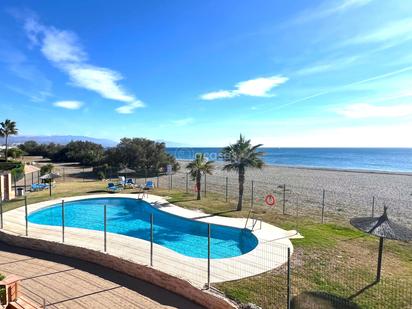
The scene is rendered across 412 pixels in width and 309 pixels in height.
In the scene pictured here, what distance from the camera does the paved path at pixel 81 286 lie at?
7.25 metres

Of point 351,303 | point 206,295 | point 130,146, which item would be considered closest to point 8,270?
point 206,295

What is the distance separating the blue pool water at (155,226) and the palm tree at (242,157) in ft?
13.7

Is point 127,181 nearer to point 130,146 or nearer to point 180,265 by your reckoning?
point 130,146

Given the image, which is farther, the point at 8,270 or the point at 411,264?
the point at 411,264

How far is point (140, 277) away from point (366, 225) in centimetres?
701

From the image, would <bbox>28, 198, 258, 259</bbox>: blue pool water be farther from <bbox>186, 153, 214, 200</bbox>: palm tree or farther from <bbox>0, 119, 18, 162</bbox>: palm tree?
<bbox>0, 119, 18, 162</bbox>: palm tree

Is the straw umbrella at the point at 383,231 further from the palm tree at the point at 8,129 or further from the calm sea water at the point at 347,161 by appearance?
the palm tree at the point at 8,129

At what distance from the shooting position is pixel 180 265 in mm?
9594

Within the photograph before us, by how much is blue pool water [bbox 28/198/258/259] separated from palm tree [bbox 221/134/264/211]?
4.17 meters

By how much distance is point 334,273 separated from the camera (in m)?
8.95

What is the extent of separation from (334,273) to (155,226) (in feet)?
31.3

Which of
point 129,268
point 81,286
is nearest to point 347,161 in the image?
point 129,268

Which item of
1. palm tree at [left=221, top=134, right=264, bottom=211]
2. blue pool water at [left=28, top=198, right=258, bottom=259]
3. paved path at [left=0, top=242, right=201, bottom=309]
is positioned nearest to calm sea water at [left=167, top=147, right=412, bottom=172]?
palm tree at [left=221, top=134, right=264, bottom=211]

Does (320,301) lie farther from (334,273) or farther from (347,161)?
(347,161)
